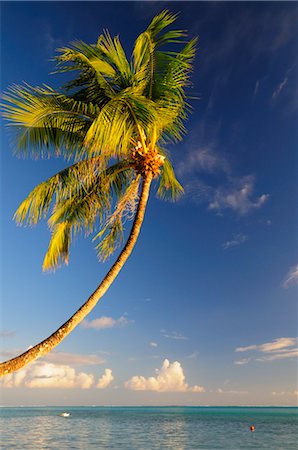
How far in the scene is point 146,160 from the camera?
363 inches

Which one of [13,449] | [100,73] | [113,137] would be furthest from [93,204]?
[13,449]

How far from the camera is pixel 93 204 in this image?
9.83 metres

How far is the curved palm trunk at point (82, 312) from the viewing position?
21.0ft

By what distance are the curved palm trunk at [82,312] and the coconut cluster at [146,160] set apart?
151 millimetres

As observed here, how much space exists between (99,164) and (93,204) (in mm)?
1057

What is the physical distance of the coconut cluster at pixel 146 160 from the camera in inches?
364

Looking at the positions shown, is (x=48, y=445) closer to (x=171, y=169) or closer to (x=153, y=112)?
(x=171, y=169)

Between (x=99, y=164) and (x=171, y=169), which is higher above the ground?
(x=171, y=169)

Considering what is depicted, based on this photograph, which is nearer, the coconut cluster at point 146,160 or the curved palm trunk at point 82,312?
the curved palm trunk at point 82,312

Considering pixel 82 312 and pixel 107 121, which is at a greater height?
pixel 107 121

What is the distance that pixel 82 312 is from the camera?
24.3 feet

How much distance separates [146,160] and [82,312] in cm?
365

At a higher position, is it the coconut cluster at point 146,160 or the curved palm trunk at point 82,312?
the coconut cluster at point 146,160

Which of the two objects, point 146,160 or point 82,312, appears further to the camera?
point 146,160
